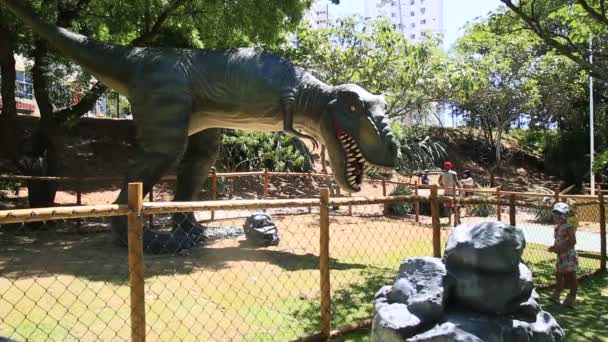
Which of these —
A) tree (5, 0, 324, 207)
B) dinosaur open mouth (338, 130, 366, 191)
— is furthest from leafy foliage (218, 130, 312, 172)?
dinosaur open mouth (338, 130, 366, 191)

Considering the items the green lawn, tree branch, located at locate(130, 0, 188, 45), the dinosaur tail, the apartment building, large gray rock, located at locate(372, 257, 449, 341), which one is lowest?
the green lawn

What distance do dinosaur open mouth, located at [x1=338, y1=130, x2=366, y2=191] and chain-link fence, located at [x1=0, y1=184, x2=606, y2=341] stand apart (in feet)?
3.14

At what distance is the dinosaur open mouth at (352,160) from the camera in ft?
18.6

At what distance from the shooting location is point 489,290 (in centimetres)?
278

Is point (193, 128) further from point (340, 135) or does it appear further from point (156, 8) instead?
point (156, 8)

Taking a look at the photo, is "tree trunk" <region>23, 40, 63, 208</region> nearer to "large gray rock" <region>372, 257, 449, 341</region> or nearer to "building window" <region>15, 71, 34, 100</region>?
"large gray rock" <region>372, 257, 449, 341</region>

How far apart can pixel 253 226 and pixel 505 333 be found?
460 centimetres

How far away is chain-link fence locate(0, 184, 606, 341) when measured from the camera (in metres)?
3.46

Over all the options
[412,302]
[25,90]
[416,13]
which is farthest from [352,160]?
[416,13]

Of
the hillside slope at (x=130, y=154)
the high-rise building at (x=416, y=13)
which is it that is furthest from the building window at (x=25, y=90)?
the high-rise building at (x=416, y=13)

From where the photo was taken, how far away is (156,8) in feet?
28.6

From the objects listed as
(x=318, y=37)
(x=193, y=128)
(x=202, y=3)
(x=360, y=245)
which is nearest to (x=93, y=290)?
(x=193, y=128)

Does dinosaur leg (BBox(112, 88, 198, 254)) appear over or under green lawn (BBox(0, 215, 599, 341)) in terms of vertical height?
over

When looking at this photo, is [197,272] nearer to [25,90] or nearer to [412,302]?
[412,302]
